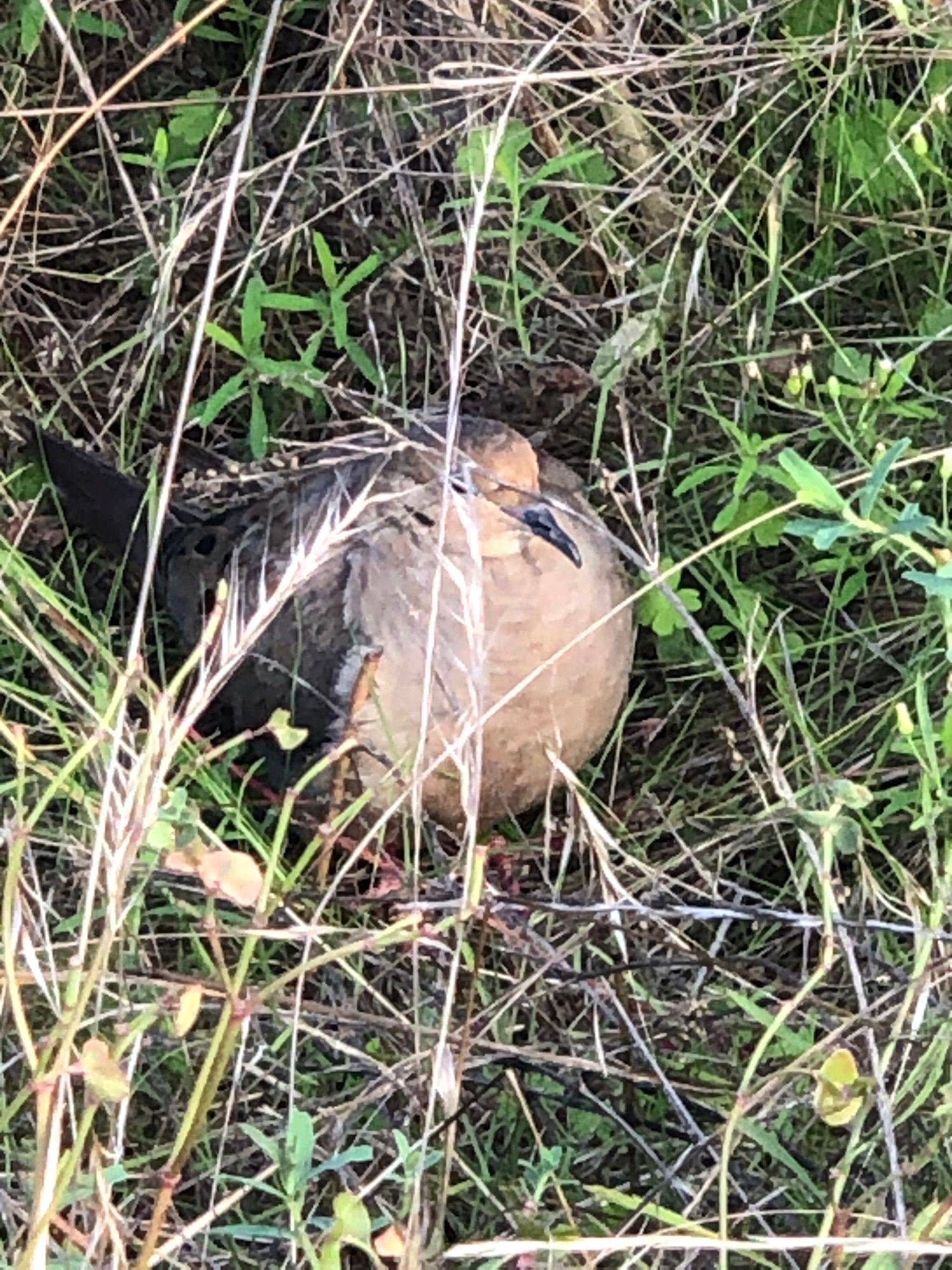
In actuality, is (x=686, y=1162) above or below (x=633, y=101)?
below

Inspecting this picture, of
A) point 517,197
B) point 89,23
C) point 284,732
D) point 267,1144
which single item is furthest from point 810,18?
point 267,1144

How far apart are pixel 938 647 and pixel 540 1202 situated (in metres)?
0.88

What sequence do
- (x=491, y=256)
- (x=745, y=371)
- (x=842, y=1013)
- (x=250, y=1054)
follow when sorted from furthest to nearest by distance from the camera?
(x=491, y=256) → (x=745, y=371) → (x=250, y=1054) → (x=842, y=1013)

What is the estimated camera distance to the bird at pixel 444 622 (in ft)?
7.38

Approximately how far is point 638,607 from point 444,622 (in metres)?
0.33

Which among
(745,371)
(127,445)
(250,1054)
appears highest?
(745,371)

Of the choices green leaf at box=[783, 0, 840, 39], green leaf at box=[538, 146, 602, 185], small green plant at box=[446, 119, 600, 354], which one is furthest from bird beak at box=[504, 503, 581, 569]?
green leaf at box=[783, 0, 840, 39]

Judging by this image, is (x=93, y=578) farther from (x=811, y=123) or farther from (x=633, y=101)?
(x=811, y=123)

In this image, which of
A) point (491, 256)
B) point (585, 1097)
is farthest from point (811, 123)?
point (585, 1097)

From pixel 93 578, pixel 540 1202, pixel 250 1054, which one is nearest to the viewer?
pixel 540 1202

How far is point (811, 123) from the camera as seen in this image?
2.47 meters

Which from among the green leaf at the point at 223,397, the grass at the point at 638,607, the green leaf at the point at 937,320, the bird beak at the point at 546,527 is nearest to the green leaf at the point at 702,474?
the grass at the point at 638,607

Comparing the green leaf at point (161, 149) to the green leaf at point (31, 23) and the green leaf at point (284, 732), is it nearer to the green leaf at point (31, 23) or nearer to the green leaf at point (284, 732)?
the green leaf at point (31, 23)

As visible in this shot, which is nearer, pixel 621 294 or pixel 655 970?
pixel 655 970
